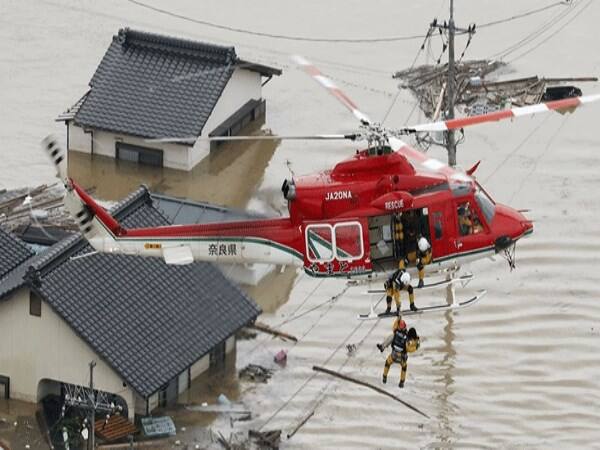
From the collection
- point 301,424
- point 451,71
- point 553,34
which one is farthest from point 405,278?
point 553,34

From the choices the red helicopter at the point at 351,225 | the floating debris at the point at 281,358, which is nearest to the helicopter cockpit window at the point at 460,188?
the red helicopter at the point at 351,225

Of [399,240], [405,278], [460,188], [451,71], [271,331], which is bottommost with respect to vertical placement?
[271,331]

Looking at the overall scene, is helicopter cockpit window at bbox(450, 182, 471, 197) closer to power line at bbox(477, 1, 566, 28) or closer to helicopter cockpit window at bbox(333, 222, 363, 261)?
helicopter cockpit window at bbox(333, 222, 363, 261)

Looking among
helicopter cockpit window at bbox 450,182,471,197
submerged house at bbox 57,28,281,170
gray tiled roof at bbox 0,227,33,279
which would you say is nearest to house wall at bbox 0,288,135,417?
gray tiled roof at bbox 0,227,33,279

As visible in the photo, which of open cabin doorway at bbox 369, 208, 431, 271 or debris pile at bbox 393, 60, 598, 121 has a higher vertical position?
debris pile at bbox 393, 60, 598, 121

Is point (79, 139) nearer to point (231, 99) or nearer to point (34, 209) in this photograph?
point (231, 99)

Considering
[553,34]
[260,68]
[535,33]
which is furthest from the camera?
[535,33]
